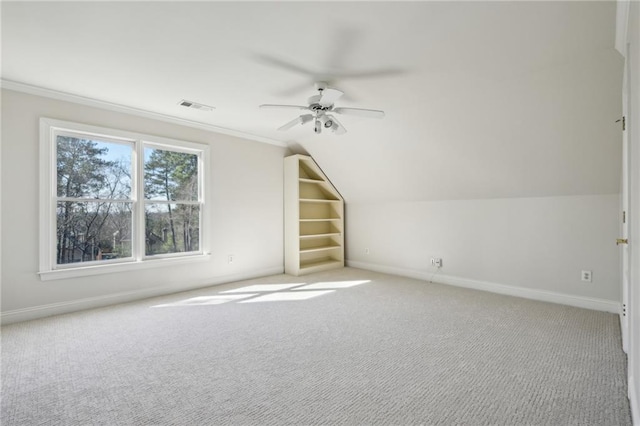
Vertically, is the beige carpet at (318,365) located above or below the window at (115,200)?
below

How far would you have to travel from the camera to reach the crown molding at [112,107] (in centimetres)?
297

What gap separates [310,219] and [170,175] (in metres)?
2.41

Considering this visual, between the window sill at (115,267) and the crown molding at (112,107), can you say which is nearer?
the crown molding at (112,107)

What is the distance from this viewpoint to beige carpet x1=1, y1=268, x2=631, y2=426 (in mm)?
1622

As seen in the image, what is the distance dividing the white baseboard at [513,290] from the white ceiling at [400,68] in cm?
124

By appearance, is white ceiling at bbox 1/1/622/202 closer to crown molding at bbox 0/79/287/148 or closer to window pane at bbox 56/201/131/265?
crown molding at bbox 0/79/287/148

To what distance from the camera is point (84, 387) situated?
1880 millimetres

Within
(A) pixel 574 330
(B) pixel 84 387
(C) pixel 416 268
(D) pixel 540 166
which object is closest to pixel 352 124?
(D) pixel 540 166

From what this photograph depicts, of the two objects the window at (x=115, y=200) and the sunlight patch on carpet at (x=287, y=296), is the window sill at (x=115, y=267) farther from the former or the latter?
the sunlight patch on carpet at (x=287, y=296)

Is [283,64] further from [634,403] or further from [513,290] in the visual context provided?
[513,290]

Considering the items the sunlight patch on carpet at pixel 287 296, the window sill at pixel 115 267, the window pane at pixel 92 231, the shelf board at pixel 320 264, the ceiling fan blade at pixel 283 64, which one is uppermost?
the ceiling fan blade at pixel 283 64

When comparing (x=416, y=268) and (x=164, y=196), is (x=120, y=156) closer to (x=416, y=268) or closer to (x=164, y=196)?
(x=164, y=196)

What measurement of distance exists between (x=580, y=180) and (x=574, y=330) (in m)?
1.64

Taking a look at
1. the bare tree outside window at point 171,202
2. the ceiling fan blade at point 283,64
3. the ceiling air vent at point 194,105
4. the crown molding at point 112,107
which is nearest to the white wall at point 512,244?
the crown molding at point 112,107
